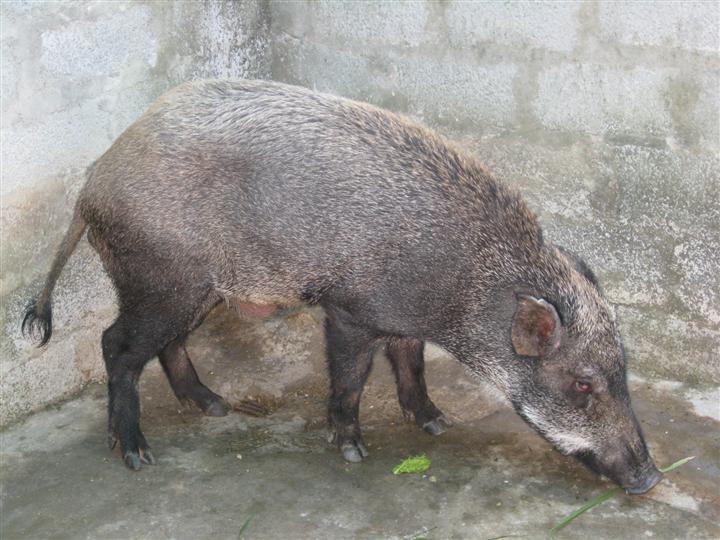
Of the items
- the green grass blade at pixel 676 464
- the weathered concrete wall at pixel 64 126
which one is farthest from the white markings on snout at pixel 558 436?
the weathered concrete wall at pixel 64 126

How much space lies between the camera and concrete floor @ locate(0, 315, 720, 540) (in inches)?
164

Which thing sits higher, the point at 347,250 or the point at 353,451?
the point at 347,250

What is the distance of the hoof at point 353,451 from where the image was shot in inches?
183

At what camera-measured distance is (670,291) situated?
504 cm

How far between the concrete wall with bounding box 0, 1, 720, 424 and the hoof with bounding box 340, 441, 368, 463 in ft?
4.62

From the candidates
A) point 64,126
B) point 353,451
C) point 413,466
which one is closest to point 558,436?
point 413,466

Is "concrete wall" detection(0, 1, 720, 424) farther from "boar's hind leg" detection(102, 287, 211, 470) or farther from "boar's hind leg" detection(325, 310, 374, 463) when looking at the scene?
"boar's hind leg" detection(325, 310, 374, 463)

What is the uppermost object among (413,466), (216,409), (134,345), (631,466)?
(134,345)

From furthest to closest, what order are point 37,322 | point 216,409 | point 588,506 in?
point 216,409 < point 37,322 < point 588,506

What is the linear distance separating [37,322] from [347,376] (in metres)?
1.39

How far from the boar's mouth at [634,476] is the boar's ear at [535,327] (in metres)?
0.47

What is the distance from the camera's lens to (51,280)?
183 inches

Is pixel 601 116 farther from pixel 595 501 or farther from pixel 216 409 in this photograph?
pixel 216 409

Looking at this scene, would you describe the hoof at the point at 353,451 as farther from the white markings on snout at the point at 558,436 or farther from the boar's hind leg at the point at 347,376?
the white markings on snout at the point at 558,436
